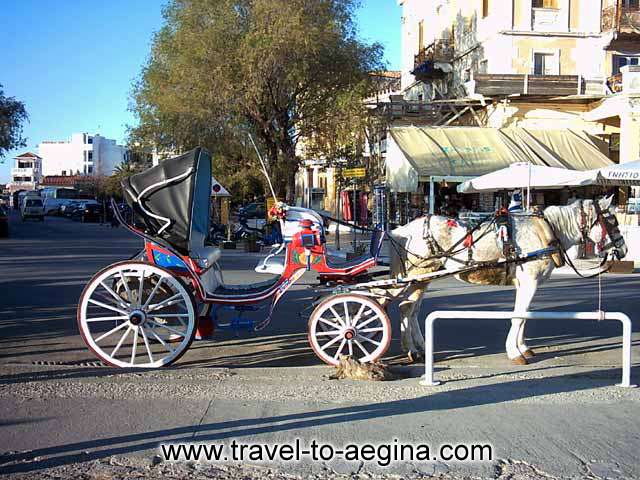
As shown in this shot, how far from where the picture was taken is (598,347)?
9.43 meters

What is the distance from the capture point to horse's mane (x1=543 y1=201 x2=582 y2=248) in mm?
8477

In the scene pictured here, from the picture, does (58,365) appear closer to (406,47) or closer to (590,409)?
(590,409)

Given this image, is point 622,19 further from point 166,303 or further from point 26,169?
point 26,169

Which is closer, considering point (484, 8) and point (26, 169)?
point (484, 8)

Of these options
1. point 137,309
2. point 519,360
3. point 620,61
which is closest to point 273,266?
point 137,309

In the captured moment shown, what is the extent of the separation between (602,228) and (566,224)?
1.31 ft

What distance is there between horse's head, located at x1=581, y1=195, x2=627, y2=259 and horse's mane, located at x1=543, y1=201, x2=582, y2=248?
8 centimetres

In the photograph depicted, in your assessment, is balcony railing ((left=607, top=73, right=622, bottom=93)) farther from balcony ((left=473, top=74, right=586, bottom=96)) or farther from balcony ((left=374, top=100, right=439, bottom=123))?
balcony ((left=374, top=100, right=439, bottom=123))

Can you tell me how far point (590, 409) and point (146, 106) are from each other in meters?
29.3

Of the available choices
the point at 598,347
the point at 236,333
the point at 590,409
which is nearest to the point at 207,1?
the point at 236,333
